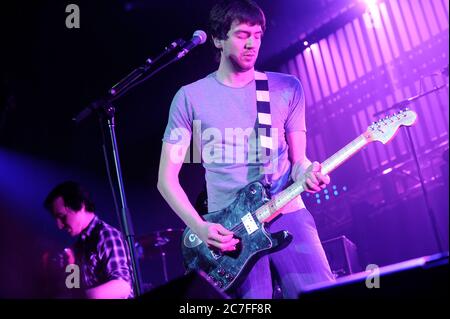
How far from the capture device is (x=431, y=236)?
5.46 meters

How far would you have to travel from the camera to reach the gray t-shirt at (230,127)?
10.1ft

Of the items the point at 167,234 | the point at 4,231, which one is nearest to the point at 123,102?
the point at 167,234

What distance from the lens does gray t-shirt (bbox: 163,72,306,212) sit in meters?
3.09

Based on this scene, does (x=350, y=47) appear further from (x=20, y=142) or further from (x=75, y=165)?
(x=20, y=142)

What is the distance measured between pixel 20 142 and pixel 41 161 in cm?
30

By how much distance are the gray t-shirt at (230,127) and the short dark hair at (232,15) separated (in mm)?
293

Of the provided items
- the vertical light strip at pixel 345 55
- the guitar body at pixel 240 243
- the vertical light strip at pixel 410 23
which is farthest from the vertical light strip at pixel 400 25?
the guitar body at pixel 240 243

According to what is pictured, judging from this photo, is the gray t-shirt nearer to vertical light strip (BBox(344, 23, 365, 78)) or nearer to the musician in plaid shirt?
the musician in plaid shirt

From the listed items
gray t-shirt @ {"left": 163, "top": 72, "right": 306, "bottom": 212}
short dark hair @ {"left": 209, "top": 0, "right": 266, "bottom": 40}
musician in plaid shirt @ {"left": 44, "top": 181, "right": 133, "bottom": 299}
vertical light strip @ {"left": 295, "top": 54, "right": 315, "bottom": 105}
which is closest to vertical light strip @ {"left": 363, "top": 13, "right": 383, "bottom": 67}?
vertical light strip @ {"left": 295, "top": 54, "right": 315, "bottom": 105}

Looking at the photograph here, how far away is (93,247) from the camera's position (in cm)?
417

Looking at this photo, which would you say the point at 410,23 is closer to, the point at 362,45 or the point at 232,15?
the point at 362,45

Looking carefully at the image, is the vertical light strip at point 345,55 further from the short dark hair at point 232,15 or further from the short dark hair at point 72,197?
the short dark hair at point 72,197

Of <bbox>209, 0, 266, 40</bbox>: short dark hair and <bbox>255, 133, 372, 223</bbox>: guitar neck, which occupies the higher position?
<bbox>209, 0, 266, 40</bbox>: short dark hair

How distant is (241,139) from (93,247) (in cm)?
168
